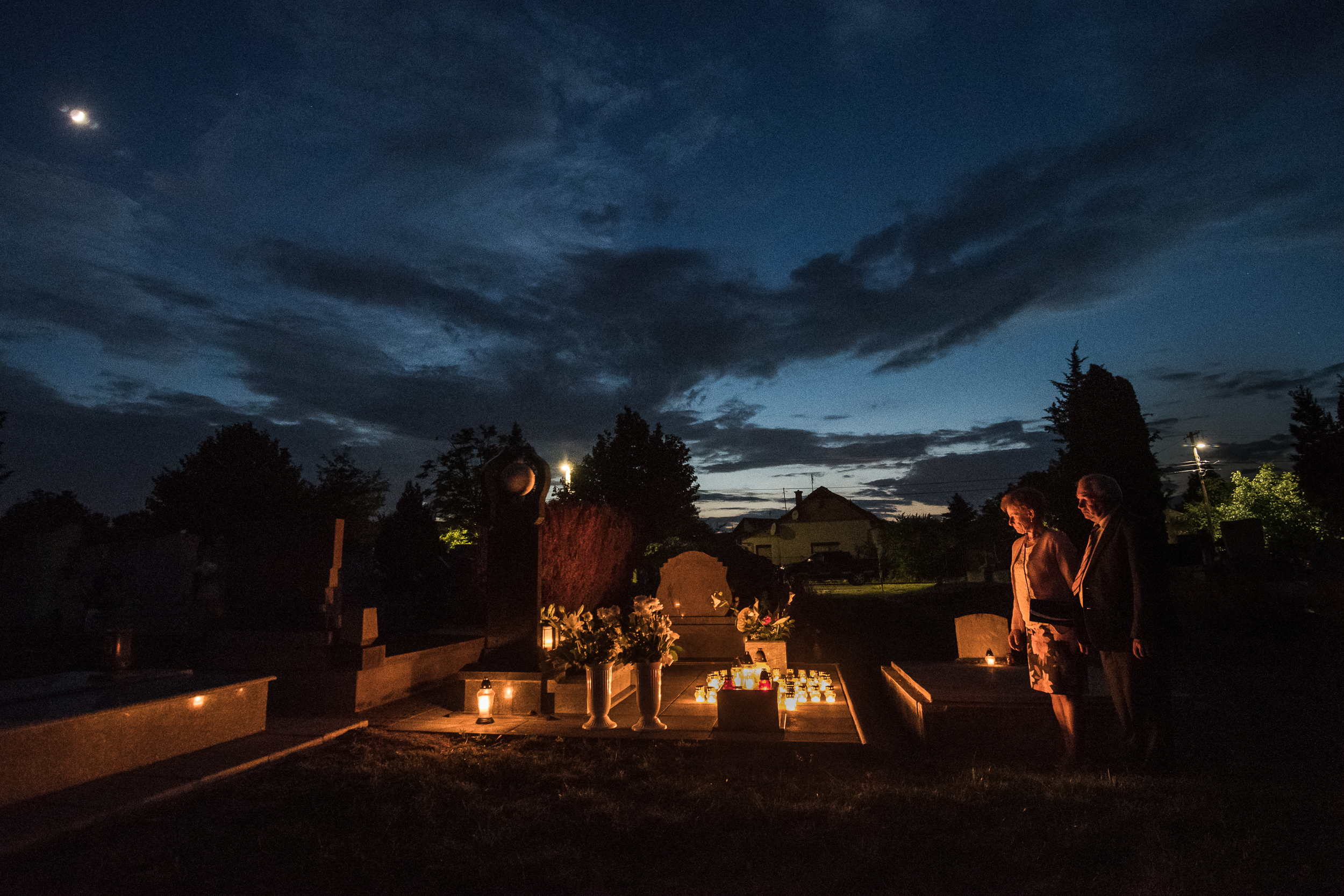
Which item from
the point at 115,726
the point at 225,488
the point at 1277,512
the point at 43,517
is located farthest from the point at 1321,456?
the point at 43,517

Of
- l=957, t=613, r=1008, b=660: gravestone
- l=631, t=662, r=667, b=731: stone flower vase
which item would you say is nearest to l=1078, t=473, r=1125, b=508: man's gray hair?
l=957, t=613, r=1008, b=660: gravestone

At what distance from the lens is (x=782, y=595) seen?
17.7 meters

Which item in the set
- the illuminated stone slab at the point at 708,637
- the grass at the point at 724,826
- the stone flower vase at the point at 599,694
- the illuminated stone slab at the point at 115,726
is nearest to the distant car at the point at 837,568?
the illuminated stone slab at the point at 708,637

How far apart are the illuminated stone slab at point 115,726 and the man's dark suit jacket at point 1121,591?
22.1ft

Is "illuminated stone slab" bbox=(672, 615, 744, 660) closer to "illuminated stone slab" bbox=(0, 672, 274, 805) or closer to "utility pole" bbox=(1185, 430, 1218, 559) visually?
"illuminated stone slab" bbox=(0, 672, 274, 805)

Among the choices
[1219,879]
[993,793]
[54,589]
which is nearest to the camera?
[1219,879]

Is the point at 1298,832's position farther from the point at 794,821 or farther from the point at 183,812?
the point at 183,812

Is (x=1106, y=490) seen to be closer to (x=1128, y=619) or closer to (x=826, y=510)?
(x=1128, y=619)

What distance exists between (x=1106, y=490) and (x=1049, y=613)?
97 centimetres

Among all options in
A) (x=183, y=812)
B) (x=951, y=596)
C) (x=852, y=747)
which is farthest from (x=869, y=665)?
(x=951, y=596)

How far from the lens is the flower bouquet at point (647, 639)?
617 centimetres

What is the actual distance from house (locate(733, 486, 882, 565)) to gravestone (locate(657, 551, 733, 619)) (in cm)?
4085

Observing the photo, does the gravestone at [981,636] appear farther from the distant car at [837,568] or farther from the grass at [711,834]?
the distant car at [837,568]

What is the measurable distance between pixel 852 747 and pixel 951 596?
61.6ft
